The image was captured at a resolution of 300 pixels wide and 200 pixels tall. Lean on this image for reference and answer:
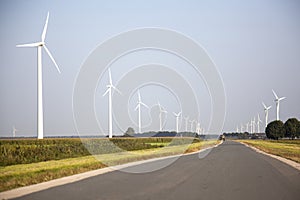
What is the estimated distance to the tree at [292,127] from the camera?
471 feet

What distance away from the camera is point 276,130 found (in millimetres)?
144250

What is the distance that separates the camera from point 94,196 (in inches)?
511

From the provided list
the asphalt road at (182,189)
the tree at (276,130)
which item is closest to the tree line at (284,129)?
the tree at (276,130)

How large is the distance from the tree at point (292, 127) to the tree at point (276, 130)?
6.23ft

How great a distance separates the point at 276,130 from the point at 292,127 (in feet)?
16.5

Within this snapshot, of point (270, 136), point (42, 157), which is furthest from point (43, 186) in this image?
point (270, 136)

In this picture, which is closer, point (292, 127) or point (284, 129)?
point (292, 127)

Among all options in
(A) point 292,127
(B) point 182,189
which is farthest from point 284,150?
(A) point 292,127

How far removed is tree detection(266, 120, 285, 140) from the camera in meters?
144

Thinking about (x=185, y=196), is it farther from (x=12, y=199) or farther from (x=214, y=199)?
(x=12, y=199)

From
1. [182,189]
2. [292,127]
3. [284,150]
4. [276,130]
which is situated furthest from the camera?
[276,130]

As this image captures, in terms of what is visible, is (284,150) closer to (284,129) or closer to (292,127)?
(292,127)

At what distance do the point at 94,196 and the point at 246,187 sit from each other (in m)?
5.42

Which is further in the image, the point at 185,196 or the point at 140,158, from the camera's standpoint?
the point at 140,158
